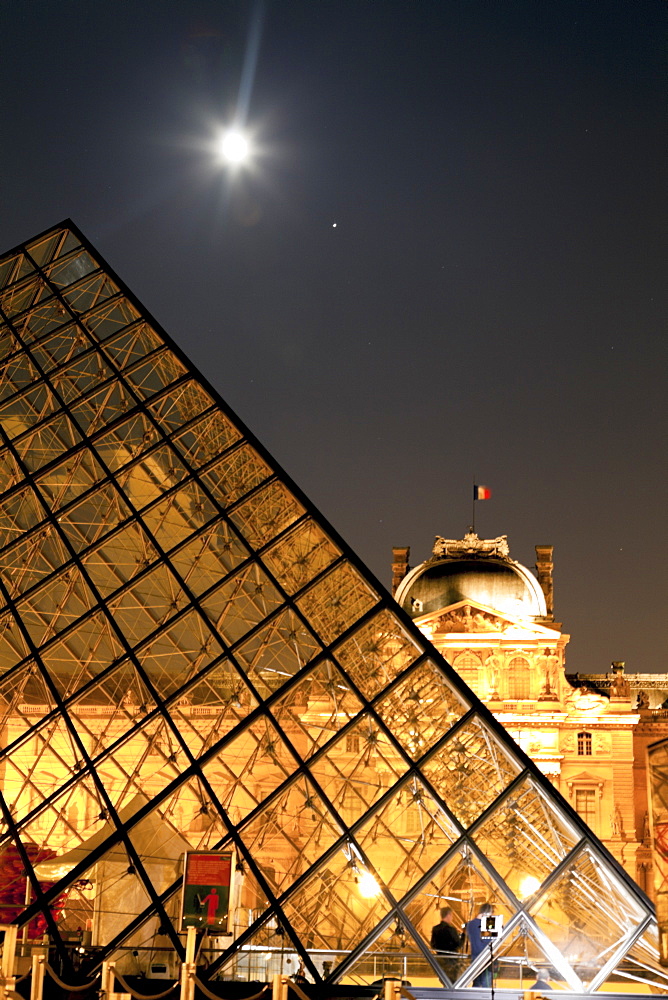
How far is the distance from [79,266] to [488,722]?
13.6 metres

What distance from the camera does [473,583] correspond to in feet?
160

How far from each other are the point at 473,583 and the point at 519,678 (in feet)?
15.6

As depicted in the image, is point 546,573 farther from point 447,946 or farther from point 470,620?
point 447,946

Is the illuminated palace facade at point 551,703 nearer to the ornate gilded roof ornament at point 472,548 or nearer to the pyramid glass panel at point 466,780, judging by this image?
the ornate gilded roof ornament at point 472,548

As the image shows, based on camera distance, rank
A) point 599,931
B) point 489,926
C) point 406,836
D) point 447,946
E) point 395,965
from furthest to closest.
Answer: point 406,836 < point 599,931 < point 447,946 < point 395,965 < point 489,926

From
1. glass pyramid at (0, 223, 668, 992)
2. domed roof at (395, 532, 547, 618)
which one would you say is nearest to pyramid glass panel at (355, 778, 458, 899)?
glass pyramid at (0, 223, 668, 992)

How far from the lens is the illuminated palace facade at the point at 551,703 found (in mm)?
44250

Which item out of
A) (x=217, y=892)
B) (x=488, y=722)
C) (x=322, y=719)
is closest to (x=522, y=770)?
(x=488, y=722)

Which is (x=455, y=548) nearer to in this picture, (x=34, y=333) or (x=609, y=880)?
(x=34, y=333)

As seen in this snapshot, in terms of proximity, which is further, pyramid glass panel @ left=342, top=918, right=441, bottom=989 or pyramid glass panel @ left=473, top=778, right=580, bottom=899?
pyramid glass panel @ left=473, top=778, right=580, bottom=899

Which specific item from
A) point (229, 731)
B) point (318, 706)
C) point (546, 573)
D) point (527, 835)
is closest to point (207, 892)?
point (229, 731)

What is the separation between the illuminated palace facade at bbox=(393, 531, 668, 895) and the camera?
44.2 m

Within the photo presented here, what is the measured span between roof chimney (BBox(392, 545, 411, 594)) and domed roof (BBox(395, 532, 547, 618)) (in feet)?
7.12

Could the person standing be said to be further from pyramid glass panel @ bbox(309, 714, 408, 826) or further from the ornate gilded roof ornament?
the ornate gilded roof ornament
